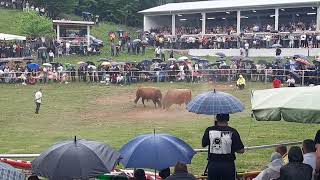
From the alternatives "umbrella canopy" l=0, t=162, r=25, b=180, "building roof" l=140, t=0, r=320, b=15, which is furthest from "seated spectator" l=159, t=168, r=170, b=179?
"building roof" l=140, t=0, r=320, b=15

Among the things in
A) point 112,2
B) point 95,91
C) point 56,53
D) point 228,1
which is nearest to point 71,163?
point 95,91

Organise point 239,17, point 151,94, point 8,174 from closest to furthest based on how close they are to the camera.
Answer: point 8,174 → point 151,94 → point 239,17

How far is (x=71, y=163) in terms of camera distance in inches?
308

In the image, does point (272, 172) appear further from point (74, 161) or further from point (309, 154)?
point (74, 161)

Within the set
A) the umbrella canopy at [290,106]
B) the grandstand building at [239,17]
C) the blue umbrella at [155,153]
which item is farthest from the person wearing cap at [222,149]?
the grandstand building at [239,17]

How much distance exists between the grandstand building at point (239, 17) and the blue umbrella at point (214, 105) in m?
36.6

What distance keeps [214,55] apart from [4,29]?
63.6ft

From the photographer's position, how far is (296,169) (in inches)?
293

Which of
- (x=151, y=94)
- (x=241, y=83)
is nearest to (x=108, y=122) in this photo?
(x=151, y=94)

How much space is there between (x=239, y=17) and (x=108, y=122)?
108ft

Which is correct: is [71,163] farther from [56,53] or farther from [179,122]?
[56,53]

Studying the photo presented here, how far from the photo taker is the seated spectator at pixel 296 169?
738 cm

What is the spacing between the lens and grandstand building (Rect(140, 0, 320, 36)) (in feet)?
161

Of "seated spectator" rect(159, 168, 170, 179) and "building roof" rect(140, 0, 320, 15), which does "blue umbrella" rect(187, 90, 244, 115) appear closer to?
"seated spectator" rect(159, 168, 170, 179)
